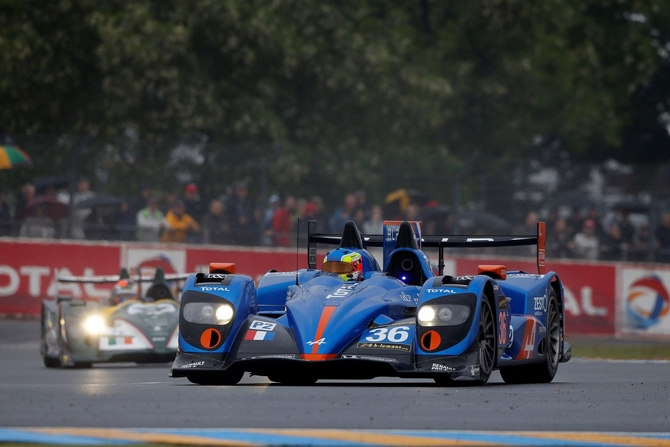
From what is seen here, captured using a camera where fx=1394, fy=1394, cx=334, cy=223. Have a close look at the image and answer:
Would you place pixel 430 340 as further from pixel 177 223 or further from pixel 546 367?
pixel 177 223

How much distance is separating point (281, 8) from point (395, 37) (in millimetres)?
3478

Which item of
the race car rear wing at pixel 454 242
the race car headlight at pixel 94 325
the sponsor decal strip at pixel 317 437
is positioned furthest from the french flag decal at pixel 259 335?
the race car headlight at pixel 94 325

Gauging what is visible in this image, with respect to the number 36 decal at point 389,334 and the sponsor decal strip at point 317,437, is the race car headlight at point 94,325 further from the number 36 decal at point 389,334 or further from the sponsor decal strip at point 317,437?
the sponsor decal strip at point 317,437

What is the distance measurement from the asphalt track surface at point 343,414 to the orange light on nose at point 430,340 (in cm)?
28

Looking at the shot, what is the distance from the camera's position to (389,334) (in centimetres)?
951

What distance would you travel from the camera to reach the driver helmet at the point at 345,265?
10.6 metres

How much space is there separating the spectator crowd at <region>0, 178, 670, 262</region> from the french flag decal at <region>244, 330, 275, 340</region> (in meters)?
11.6

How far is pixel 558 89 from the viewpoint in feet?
115

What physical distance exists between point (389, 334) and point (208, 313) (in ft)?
4.27

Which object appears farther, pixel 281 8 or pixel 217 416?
pixel 281 8

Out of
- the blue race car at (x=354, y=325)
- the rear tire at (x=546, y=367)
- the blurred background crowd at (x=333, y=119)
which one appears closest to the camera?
the blue race car at (x=354, y=325)

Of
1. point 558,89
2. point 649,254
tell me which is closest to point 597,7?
point 558,89

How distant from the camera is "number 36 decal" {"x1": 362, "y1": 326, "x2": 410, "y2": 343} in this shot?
9.45 meters

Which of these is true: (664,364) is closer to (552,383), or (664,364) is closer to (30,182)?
(552,383)
